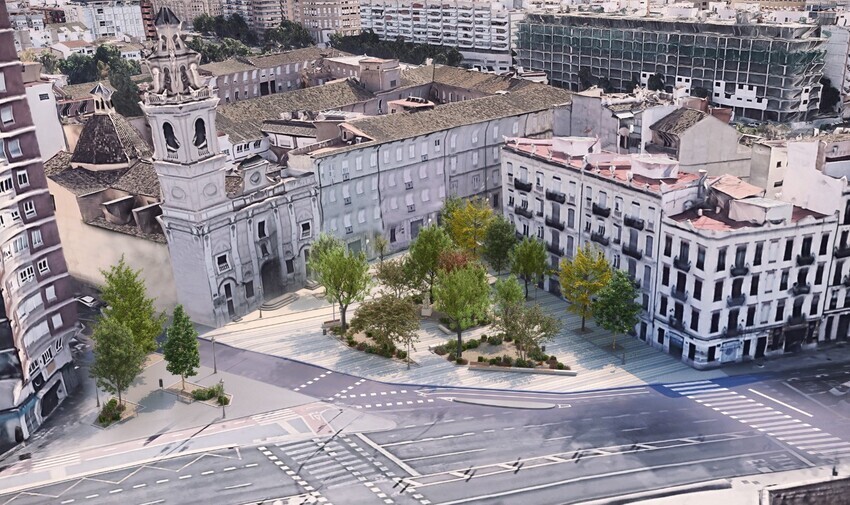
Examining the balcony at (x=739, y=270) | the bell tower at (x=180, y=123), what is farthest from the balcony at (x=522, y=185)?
the bell tower at (x=180, y=123)

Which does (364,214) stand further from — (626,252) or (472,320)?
(626,252)

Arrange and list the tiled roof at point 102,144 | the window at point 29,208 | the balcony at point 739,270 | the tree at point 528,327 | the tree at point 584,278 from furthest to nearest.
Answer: the tiled roof at point 102,144, the tree at point 584,278, the tree at point 528,327, the balcony at point 739,270, the window at point 29,208

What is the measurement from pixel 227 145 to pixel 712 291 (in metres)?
73.9

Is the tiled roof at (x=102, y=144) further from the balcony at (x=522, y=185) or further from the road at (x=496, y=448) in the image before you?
the balcony at (x=522, y=185)

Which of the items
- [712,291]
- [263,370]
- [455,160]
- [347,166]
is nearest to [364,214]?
[347,166]

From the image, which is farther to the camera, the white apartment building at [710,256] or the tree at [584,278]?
the tree at [584,278]

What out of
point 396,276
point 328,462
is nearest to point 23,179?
point 328,462

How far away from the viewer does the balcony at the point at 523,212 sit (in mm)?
107375

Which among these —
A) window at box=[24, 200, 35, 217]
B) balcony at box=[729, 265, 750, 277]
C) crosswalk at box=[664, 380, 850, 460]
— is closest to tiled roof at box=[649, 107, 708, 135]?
balcony at box=[729, 265, 750, 277]

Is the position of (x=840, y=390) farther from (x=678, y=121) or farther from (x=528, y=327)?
(x=678, y=121)

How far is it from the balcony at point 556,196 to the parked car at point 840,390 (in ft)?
116

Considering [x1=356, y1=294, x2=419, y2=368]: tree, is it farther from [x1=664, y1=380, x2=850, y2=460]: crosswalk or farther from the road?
[x1=664, y1=380, x2=850, y2=460]: crosswalk

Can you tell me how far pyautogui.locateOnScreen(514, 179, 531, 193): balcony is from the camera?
106938 mm

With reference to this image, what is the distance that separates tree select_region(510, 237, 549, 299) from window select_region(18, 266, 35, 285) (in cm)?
5133
